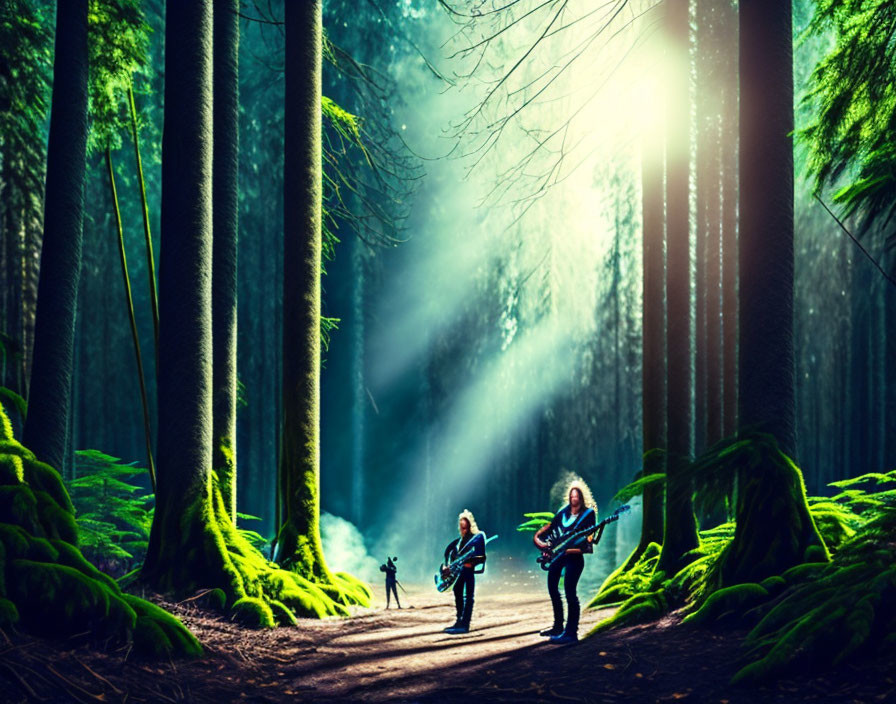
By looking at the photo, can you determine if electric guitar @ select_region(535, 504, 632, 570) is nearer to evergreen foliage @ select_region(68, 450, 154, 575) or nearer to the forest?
the forest

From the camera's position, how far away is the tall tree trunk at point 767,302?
613cm

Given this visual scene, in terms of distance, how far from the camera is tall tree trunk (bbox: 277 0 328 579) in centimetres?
990

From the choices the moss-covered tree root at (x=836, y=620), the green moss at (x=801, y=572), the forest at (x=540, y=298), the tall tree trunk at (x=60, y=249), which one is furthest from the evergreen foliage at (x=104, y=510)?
the moss-covered tree root at (x=836, y=620)

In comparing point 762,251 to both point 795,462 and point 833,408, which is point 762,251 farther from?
point 833,408

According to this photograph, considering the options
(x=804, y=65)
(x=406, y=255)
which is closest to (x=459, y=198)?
(x=406, y=255)

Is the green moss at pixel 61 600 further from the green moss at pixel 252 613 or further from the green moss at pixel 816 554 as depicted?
the green moss at pixel 816 554

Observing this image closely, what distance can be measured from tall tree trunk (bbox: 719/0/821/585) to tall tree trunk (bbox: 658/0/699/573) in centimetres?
174

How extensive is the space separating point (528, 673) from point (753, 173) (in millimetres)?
4447

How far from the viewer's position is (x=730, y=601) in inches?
234

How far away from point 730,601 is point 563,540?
6.13ft

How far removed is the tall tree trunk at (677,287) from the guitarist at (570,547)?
1050 millimetres

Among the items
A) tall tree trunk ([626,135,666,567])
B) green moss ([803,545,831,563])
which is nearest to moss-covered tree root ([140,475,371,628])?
tall tree trunk ([626,135,666,567])

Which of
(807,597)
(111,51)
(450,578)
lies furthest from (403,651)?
(111,51)

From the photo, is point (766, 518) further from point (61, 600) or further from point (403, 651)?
point (61, 600)
